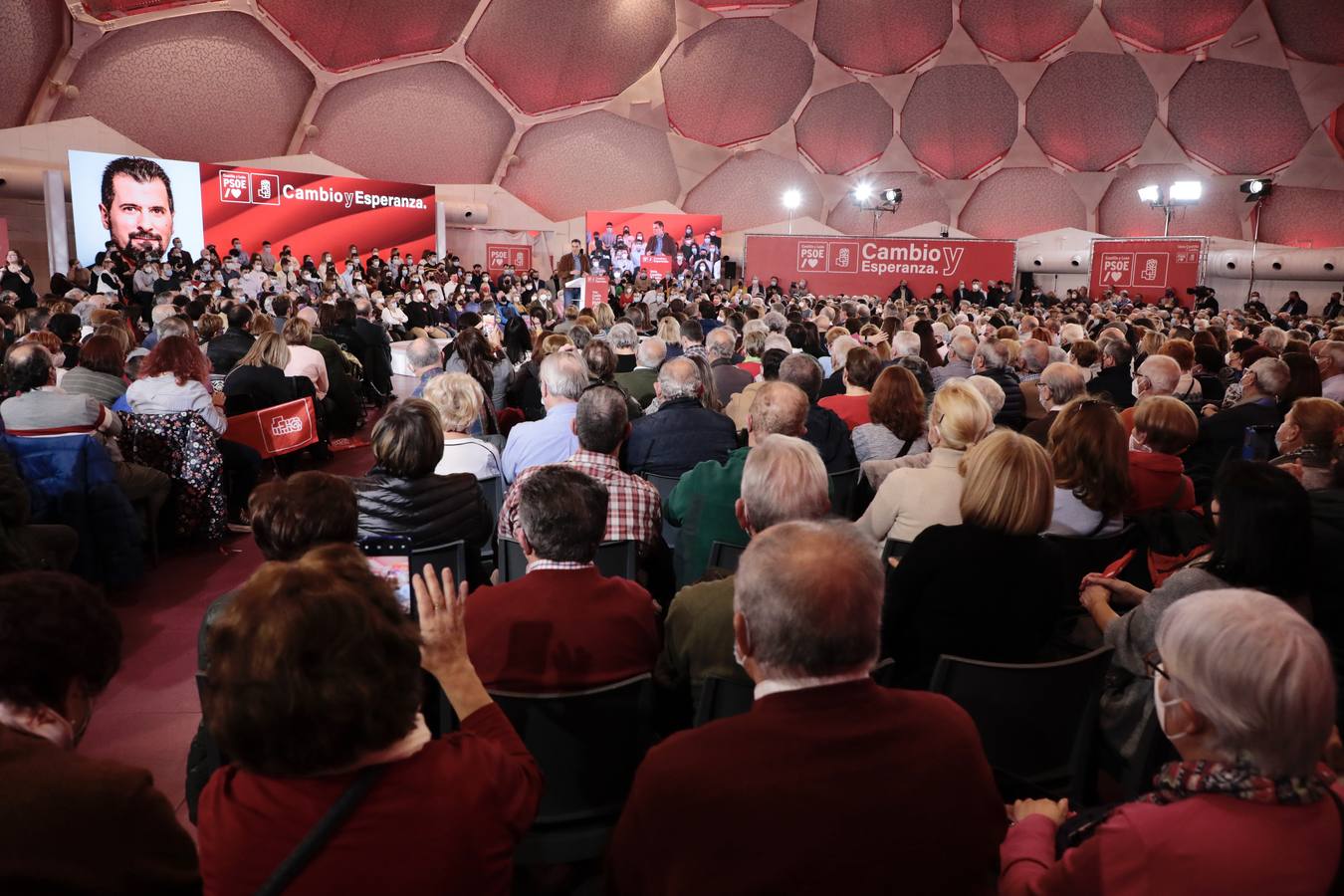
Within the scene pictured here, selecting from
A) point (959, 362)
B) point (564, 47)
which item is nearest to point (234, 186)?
point (564, 47)

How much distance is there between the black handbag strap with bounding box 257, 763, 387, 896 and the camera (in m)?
1.10

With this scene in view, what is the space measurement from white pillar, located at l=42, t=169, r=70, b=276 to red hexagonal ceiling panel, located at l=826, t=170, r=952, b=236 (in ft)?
58.0

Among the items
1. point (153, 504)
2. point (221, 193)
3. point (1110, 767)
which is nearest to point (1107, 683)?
point (1110, 767)

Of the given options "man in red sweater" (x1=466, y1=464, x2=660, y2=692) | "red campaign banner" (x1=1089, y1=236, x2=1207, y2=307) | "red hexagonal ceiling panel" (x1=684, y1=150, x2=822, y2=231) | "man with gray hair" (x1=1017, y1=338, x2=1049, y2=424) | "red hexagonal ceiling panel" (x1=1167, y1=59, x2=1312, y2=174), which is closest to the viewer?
"man in red sweater" (x1=466, y1=464, x2=660, y2=692)

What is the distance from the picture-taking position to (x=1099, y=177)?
2375 centimetres

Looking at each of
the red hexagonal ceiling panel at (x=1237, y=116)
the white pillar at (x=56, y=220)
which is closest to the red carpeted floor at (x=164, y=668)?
the white pillar at (x=56, y=220)

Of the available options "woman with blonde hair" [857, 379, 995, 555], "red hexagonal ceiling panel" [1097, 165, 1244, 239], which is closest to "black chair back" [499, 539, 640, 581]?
"woman with blonde hair" [857, 379, 995, 555]

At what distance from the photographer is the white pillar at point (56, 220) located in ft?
44.9

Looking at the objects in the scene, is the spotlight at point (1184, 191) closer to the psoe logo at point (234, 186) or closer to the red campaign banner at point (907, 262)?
the red campaign banner at point (907, 262)

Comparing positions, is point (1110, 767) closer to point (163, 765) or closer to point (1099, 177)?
point (163, 765)

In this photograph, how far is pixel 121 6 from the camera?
1573 centimetres

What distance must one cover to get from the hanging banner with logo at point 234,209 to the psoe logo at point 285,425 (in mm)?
9537

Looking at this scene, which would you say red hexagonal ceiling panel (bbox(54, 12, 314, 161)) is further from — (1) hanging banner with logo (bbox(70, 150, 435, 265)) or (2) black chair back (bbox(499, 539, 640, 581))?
(2) black chair back (bbox(499, 539, 640, 581))

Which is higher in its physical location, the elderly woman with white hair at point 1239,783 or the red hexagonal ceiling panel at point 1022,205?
the red hexagonal ceiling panel at point 1022,205
